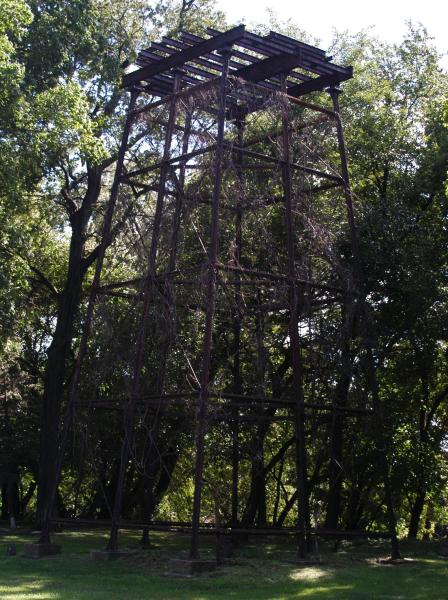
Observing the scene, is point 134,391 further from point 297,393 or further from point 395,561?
point 395,561

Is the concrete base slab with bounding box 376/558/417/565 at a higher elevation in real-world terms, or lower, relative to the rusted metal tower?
lower

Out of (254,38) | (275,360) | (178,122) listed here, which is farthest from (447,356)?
(254,38)

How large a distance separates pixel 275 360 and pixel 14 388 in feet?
29.5

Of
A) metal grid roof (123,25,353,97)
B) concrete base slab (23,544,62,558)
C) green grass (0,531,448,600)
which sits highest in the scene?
metal grid roof (123,25,353,97)

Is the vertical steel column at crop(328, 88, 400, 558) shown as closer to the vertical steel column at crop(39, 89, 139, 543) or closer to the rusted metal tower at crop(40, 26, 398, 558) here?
the rusted metal tower at crop(40, 26, 398, 558)

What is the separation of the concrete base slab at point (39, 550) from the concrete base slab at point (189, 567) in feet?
12.2

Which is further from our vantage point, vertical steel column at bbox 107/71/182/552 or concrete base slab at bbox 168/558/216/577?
vertical steel column at bbox 107/71/182/552

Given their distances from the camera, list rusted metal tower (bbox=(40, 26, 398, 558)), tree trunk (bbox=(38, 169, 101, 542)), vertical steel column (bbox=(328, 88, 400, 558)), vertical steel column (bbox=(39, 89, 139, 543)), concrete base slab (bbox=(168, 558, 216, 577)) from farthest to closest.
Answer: tree trunk (bbox=(38, 169, 101, 542)), vertical steel column (bbox=(39, 89, 139, 543)), vertical steel column (bbox=(328, 88, 400, 558)), rusted metal tower (bbox=(40, 26, 398, 558)), concrete base slab (bbox=(168, 558, 216, 577))

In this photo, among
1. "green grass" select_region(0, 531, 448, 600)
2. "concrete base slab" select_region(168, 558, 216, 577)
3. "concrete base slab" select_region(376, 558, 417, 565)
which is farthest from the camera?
"concrete base slab" select_region(376, 558, 417, 565)

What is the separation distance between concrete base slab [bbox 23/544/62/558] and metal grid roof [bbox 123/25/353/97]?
9.35 metres

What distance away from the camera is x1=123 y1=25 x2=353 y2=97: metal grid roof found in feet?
53.2

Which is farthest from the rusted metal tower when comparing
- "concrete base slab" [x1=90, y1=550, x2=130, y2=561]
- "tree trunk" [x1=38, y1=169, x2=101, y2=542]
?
"tree trunk" [x1=38, y1=169, x2=101, y2=542]

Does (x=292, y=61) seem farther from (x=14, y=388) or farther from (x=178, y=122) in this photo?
(x=14, y=388)

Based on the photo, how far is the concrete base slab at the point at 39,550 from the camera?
16.5 metres
